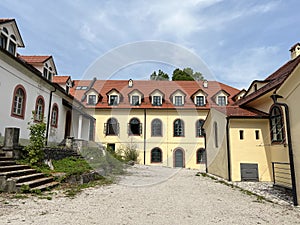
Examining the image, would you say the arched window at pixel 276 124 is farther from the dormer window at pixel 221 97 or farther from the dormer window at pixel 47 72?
the dormer window at pixel 47 72

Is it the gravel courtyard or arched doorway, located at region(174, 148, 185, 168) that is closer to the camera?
the gravel courtyard

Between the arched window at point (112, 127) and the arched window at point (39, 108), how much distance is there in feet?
31.5

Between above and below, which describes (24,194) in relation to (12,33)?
below

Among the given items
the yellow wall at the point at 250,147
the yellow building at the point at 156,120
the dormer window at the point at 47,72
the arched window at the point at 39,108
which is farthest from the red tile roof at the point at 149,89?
the yellow wall at the point at 250,147

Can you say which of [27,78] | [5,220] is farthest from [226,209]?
[27,78]

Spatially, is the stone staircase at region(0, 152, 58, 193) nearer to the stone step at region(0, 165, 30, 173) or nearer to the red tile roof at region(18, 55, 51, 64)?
the stone step at region(0, 165, 30, 173)

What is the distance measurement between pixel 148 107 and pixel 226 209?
62.7 ft

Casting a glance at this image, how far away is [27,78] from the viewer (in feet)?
45.3

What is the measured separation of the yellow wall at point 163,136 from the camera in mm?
23797

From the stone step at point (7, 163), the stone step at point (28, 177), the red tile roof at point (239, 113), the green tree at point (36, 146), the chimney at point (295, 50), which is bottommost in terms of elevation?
the stone step at point (28, 177)

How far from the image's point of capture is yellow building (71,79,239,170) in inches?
941

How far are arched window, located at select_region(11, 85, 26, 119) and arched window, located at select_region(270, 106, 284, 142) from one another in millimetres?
13315

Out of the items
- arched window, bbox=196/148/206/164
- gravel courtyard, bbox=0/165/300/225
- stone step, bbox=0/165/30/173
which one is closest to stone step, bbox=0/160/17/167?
stone step, bbox=0/165/30/173

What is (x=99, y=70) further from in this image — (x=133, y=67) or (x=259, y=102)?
(x=259, y=102)
